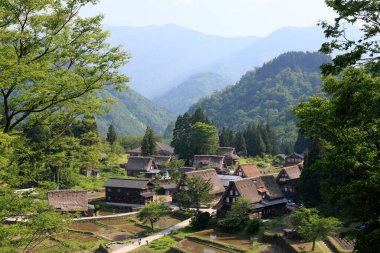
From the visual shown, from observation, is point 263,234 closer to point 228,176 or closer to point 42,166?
point 228,176

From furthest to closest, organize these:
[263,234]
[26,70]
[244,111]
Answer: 1. [244,111]
2. [263,234]
3. [26,70]

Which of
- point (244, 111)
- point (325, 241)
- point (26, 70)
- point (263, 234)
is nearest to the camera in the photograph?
point (26, 70)

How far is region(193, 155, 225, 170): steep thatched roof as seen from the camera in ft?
202

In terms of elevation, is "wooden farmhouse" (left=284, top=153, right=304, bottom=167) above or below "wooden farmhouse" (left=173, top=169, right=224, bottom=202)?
above

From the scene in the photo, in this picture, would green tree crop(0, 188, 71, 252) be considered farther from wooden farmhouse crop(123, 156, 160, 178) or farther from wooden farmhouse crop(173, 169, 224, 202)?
wooden farmhouse crop(123, 156, 160, 178)

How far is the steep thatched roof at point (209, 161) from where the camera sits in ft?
202

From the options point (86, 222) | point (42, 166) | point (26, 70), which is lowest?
point (86, 222)

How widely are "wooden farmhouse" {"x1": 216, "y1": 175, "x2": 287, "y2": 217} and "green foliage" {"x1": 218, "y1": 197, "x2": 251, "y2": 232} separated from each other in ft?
7.66

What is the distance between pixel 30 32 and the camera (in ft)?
32.9

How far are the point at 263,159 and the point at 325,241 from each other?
4601 centimetres

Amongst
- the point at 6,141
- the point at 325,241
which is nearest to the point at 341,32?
the point at 6,141

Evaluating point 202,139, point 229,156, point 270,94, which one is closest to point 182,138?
point 202,139

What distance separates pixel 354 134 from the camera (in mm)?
11484

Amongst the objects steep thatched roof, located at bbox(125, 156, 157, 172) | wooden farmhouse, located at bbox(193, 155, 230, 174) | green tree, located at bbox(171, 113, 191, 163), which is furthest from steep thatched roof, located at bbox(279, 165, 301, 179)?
steep thatched roof, located at bbox(125, 156, 157, 172)
